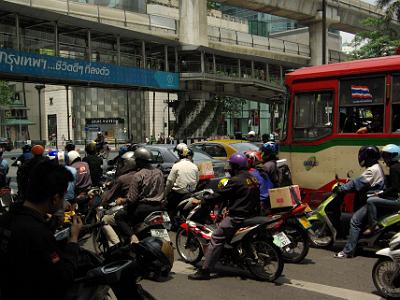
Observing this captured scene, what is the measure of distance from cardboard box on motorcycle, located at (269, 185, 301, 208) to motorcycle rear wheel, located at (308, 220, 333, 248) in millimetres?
1273

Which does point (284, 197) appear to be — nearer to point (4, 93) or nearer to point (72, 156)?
point (72, 156)

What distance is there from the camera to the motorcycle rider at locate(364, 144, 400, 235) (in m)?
6.96

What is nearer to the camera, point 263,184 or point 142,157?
point 142,157

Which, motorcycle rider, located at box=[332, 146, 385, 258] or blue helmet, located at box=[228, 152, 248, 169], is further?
motorcycle rider, located at box=[332, 146, 385, 258]

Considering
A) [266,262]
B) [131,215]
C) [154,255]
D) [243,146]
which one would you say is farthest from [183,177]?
[243,146]

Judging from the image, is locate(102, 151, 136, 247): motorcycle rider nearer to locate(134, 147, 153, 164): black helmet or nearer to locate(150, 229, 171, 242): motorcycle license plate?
locate(134, 147, 153, 164): black helmet

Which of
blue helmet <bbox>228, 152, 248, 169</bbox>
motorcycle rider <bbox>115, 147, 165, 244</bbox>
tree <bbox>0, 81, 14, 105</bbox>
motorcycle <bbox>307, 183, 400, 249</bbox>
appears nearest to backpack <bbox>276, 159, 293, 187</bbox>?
motorcycle <bbox>307, 183, 400, 249</bbox>

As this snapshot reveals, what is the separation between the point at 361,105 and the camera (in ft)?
29.7

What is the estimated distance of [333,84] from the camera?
9.33 metres

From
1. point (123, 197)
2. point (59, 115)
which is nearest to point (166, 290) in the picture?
point (123, 197)

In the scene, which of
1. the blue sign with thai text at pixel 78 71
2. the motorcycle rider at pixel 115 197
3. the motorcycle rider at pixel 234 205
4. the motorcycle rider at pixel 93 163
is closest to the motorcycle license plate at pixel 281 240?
the motorcycle rider at pixel 234 205

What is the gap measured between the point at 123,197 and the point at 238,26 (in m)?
64.2

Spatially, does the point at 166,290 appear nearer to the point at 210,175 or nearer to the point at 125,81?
the point at 210,175

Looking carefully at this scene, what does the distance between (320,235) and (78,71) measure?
16.9 m
